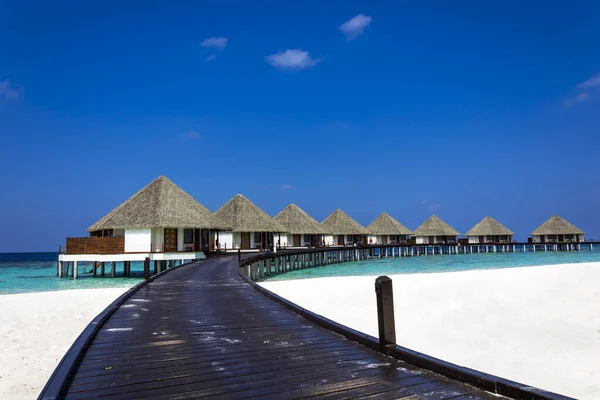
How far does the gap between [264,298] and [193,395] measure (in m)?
6.24

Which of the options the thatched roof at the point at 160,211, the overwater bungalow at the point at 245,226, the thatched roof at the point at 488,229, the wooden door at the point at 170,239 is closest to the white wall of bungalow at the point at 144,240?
the wooden door at the point at 170,239

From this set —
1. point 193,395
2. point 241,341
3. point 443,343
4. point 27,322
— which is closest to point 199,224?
point 27,322

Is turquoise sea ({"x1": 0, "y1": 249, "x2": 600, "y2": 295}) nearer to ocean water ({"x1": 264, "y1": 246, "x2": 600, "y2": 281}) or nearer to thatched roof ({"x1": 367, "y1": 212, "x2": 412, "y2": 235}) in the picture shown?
ocean water ({"x1": 264, "y1": 246, "x2": 600, "y2": 281})

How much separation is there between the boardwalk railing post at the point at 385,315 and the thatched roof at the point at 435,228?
63.3 metres

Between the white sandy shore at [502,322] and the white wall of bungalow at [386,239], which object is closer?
the white sandy shore at [502,322]

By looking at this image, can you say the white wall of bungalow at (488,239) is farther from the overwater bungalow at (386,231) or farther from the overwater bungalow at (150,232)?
the overwater bungalow at (150,232)

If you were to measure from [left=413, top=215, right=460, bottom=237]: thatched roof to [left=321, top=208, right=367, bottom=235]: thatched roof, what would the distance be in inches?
519

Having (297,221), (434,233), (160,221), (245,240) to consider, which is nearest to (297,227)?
(297,221)

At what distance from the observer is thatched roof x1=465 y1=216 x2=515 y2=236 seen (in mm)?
67750

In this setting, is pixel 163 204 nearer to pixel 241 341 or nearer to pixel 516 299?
pixel 516 299

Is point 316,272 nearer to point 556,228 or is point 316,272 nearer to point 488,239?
point 488,239

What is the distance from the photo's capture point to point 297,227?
4875 centimetres

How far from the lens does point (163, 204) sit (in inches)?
1142

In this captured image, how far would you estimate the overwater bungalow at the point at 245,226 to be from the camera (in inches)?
1484
